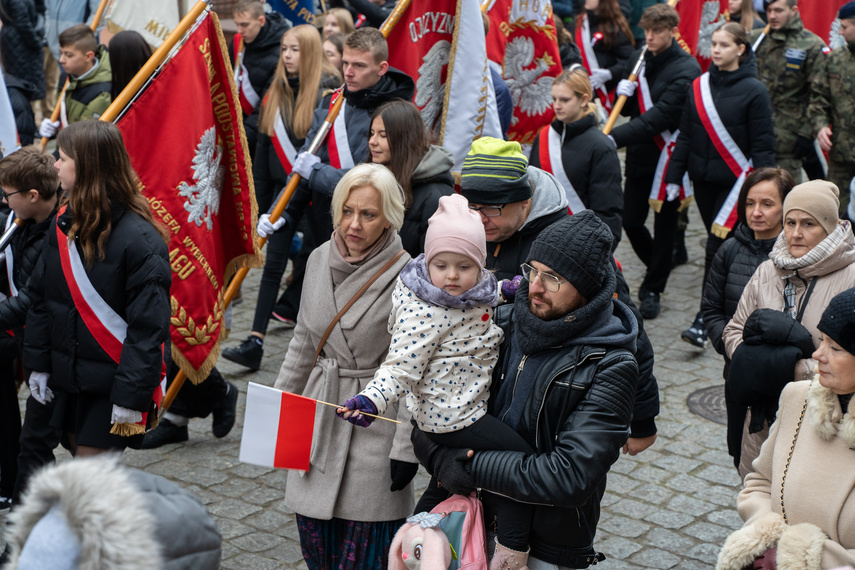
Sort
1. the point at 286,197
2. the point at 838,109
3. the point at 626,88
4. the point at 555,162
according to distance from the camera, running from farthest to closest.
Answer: the point at 626,88 → the point at 838,109 → the point at 555,162 → the point at 286,197

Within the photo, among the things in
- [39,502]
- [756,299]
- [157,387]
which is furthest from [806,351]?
[39,502]

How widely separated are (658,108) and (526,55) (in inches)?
46.3

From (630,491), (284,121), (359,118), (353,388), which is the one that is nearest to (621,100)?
(284,121)

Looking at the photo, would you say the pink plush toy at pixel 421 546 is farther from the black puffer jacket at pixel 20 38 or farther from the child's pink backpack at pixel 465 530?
the black puffer jacket at pixel 20 38

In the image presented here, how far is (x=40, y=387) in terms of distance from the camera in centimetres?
437

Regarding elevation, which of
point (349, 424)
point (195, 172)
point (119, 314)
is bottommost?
point (349, 424)

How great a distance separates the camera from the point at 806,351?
3977mm

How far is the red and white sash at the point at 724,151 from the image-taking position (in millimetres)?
7266

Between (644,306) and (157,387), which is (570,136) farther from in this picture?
(157,387)

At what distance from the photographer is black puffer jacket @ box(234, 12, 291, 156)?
26.1 feet

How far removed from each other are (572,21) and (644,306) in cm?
530

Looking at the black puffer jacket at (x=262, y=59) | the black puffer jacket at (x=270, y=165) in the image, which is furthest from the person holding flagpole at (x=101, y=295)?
the black puffer jacket at (x=262, y=59)

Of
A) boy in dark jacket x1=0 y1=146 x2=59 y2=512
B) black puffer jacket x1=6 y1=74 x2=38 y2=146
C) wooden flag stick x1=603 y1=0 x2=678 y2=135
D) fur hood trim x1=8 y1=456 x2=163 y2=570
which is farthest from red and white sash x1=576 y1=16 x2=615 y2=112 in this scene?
fur hood trim x1=8 y1=456 x2=163 y2=570

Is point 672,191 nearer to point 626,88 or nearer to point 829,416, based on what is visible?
point 626,88
